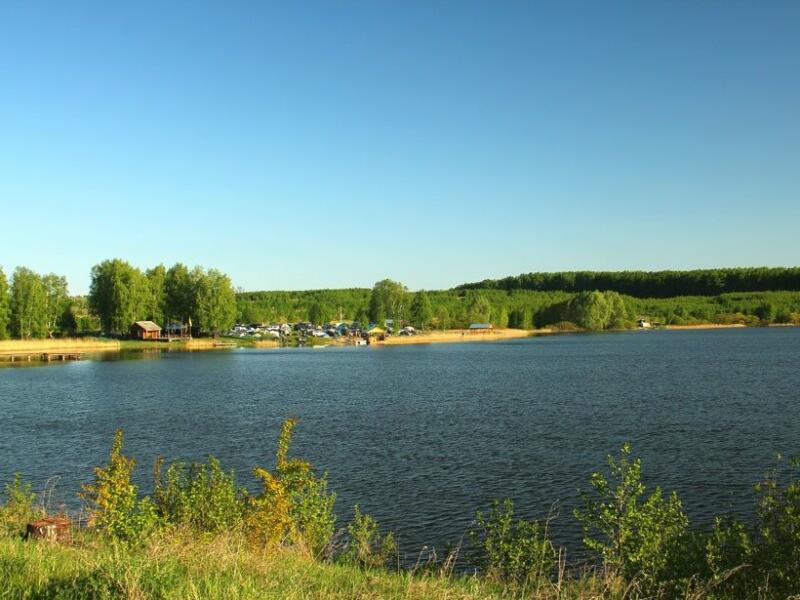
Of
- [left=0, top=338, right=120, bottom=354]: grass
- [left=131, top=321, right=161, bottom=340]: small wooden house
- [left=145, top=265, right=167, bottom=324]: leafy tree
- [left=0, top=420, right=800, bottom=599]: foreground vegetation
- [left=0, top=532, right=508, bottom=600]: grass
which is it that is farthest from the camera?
[left=145, top=265, right=167, bottom=324]: leafy tree

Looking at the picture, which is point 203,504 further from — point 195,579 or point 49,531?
point 195,579

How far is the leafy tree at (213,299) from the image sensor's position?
14425cm

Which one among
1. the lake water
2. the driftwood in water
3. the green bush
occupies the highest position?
the driftwood in water

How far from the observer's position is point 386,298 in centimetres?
19138

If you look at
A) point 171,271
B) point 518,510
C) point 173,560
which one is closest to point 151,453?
point 518,510

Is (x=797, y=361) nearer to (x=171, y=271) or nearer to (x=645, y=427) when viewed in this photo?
(x=645, y=427)

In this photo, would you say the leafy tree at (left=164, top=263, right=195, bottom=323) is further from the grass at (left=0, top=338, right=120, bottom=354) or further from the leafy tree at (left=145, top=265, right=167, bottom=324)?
the grass at (left=0, top=338, right=120, bottom=354)

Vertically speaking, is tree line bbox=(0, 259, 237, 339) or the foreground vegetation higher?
tree line bbox=(0, 259, 237, 339)

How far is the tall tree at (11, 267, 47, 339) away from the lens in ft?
391

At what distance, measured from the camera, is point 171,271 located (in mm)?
150000

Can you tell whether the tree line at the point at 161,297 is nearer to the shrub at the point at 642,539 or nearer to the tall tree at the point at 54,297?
the tall tree at the point at 54,297

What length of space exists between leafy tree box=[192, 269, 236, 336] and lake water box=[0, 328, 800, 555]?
61020 mm

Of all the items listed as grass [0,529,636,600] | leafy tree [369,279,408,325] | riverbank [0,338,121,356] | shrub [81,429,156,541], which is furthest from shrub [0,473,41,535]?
leafy tree [369,279,408,325]

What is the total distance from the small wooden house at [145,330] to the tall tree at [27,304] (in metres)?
19.7
